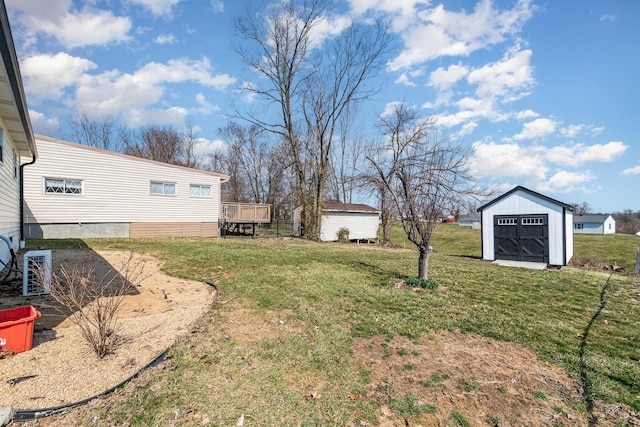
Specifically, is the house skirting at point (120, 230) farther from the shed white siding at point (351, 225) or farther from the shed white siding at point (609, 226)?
the shed white siding at point (609, 226)

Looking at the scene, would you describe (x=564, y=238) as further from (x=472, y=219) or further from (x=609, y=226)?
(x=609, y=226)

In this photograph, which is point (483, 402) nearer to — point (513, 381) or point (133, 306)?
point (513, 381)

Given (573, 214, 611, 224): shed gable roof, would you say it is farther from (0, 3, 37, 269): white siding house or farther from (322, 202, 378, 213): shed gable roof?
(0, 3, 37, 269): white siding house

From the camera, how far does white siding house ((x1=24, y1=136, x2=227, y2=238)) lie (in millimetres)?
12445

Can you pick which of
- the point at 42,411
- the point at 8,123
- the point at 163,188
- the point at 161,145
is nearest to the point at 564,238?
the point at 42,411

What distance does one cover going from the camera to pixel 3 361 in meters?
3.01

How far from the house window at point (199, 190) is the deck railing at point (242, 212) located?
1.06m

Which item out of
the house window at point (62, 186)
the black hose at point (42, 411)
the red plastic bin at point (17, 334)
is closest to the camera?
the black hose at point (42, 411)

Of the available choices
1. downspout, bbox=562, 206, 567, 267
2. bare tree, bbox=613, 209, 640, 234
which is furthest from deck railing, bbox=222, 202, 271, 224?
bare tree, bbox=613, 209, 640, 234

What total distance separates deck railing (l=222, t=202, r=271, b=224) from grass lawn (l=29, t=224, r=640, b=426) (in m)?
8.25

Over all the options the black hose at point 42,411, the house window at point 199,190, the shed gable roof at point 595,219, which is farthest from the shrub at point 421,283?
the shed gable roof at point 595,219

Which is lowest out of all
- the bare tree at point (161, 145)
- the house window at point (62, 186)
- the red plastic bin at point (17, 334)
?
the red plastic bin at point (17, 334)

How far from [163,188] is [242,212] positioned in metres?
4.07

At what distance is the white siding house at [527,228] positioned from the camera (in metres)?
12.2
